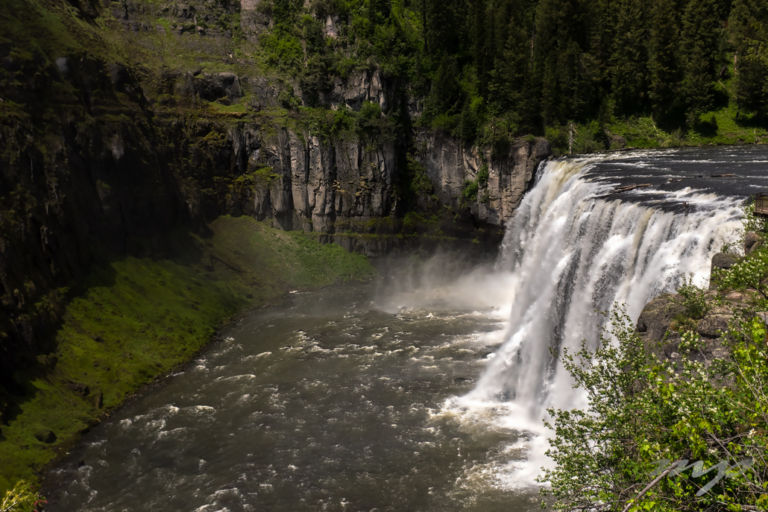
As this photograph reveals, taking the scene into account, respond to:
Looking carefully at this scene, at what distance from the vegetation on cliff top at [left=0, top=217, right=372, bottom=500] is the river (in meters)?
2.05

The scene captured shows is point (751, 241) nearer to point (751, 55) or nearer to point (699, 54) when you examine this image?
point (751, 55)

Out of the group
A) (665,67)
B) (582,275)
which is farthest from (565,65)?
(582,275)

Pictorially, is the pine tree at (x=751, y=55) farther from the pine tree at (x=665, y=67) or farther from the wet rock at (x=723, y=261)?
the wet rock at (x=723, y=261)

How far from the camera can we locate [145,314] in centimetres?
4919

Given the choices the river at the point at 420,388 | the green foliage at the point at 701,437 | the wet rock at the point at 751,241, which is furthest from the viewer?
the river at the point at 420,388

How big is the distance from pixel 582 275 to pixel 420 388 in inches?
558

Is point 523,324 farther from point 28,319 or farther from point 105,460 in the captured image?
point 28,319

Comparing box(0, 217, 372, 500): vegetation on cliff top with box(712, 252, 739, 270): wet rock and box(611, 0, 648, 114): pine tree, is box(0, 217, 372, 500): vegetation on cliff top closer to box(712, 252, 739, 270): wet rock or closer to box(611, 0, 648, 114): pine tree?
box(712, 252, 739, 270): wet rock

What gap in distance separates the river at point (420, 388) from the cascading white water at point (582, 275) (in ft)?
0.41

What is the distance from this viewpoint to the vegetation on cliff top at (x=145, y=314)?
1396 inches

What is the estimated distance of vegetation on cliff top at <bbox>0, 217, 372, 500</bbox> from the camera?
3547 centimetres

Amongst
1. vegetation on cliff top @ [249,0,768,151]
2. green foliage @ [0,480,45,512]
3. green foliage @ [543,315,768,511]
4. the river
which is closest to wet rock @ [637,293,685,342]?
the river

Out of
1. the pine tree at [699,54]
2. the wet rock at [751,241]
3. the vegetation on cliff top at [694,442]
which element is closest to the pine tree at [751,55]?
the pine tree at [699,54]

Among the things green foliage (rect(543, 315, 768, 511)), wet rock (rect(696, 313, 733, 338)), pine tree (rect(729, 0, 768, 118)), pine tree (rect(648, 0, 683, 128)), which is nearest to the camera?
green foliage (rect(543, 315, 768, 511))
